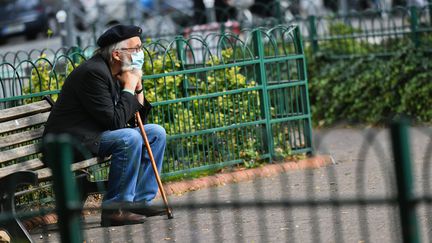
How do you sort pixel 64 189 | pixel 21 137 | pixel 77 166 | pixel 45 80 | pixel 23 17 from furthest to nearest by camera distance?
pixel 23 17 < pixel 45 80 < pixel 21 137 < pixel 77 166 < pixel 64 189

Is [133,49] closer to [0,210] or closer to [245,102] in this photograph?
[0,210]

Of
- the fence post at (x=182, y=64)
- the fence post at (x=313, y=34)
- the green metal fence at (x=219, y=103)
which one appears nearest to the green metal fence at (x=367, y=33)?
the fence post at (x=313, y=34)

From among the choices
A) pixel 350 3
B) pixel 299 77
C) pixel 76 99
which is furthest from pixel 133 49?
pixel 350 3

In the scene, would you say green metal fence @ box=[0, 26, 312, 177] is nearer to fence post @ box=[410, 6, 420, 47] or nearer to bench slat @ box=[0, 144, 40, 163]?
bench slat @ box=[0, 144, 40, 163]

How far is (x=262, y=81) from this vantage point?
8484 mm

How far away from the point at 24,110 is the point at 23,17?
19.9 meters

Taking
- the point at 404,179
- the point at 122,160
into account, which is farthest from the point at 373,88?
the point at 404,179

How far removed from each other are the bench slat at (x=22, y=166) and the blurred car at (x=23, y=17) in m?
19.8

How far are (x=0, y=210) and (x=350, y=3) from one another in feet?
62.5

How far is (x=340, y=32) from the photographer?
40.4 feet

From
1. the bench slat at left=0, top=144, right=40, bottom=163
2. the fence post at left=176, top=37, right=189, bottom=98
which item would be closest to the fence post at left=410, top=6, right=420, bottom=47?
the fence post at left=176, top=37, right=189, bottom=98

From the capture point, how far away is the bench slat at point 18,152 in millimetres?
Result: 6375

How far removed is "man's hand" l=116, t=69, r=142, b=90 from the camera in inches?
260

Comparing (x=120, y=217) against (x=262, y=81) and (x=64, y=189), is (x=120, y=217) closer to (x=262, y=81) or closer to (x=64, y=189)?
(x=262, y=81)
